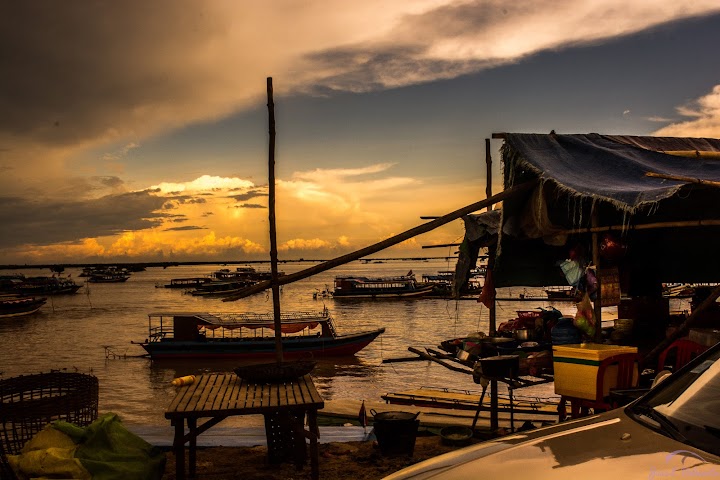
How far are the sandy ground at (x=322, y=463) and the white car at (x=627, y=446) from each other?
437 cm

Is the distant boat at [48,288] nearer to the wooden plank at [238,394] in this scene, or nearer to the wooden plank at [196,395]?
the wooden plank at [196,395]

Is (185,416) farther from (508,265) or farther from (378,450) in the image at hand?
(508,265)

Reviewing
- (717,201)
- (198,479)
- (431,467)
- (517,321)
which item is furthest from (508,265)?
(431,467)

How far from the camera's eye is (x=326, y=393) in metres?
23.5

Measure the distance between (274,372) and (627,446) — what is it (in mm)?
4991

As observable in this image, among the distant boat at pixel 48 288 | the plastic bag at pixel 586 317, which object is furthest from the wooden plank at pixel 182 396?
the distant boat at pixel 48 288

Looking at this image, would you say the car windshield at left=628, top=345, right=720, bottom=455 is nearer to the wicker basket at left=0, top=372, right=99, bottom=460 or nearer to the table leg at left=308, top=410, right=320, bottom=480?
the table leg at left=308, top=410, right=320, bottom=480

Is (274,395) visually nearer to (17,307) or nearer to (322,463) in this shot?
(322,463)

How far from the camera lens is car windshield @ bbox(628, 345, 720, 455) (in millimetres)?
2635

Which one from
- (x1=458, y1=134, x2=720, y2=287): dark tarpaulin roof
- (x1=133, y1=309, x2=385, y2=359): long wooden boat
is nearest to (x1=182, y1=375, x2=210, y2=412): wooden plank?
(x1=458, y1=134, x2=720, y2=287): dark tarpaulin roof

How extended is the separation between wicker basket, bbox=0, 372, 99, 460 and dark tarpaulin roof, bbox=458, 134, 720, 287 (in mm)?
6346

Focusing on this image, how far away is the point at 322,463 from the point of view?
752cm

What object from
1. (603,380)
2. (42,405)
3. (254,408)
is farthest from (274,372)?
(603,380)

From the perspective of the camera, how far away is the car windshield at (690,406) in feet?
8.64
